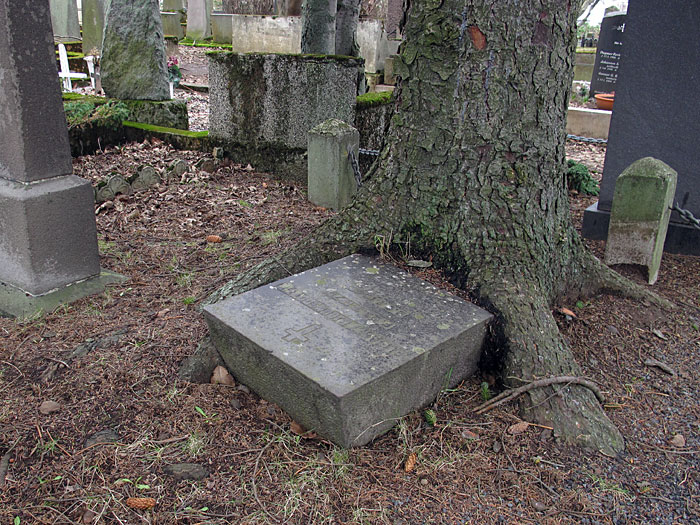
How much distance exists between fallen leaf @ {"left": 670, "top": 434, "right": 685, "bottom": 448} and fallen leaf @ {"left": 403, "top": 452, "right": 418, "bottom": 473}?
1.12 m

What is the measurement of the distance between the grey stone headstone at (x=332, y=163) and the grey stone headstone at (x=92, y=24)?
9.49 meters

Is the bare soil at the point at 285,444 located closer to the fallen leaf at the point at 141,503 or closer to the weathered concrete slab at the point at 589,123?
the fallen leaf at the point at 141,503

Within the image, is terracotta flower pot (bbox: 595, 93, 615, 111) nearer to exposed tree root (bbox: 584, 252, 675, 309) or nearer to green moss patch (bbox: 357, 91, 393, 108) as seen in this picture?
green moss patch (bbox: 357, 91, 393, 108)

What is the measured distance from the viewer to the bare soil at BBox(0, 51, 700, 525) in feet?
6.84

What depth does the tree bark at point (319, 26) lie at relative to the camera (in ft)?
24.2

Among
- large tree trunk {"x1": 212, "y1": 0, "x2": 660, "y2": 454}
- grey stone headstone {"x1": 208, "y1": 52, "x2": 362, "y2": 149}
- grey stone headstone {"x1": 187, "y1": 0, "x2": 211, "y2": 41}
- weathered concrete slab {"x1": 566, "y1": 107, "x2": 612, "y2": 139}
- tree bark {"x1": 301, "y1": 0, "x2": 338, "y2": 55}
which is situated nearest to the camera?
large tree trunk {"x1": 212, "y1": 0, "x2": 660, "y2": 454}

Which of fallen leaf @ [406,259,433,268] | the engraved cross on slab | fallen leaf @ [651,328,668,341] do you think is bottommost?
fallen leaf @ [651,328,668,341]

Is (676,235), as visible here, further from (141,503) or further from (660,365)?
(141,503)

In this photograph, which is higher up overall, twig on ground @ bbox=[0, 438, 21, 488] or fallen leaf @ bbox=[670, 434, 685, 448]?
fallen leaf @ bbox=[670, 434, 685, 448]

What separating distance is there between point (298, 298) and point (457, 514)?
3.85ft

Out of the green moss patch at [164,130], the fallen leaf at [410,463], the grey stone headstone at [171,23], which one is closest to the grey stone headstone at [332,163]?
the green moss patch at [164,130]

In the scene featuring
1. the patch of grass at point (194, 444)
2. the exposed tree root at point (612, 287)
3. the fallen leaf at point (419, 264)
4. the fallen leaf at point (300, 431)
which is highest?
the fallen leaf at point (419, 264)

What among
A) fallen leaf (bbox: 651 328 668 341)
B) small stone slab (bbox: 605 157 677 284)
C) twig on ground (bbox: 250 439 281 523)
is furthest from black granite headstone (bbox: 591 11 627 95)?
twig on ground (bbox: 250 439 281 523)

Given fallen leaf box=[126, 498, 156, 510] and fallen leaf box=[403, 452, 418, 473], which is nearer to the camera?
fallen leaf box=[126, 498, 156, 510]
